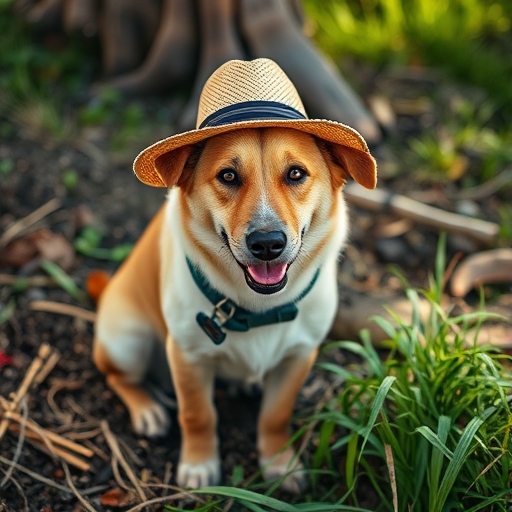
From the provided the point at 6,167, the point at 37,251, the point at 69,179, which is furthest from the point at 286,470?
the point at 6,167

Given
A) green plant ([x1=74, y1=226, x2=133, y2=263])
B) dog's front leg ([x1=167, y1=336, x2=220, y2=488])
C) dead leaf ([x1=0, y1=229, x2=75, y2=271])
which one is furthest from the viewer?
green plant ([x1=74, y1=226, x2=133, y2=263])

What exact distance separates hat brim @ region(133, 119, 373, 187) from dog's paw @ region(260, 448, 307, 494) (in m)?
1.32

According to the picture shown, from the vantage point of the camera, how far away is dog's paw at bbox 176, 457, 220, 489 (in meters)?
2.82

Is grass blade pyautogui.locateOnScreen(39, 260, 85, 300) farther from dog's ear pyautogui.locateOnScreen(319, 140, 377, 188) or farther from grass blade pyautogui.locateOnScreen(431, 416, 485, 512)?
grass blade pyautogui.locateOnScreen(431, 416, 485, 512)

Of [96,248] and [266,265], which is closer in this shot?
[266,265]

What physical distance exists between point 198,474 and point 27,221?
1.88 metres

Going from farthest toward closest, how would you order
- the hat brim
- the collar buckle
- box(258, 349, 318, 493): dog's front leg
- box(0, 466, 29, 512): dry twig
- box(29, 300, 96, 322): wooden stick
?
box(29, 300, 96, 322): wooden stick, box(258, 349, 318, 493): dog's front leg, box(0, 466, 29, 512): dry twig, the collar buckle, the hat brim

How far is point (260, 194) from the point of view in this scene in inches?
86.0

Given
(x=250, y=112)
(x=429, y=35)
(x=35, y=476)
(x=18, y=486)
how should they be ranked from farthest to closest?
(x=429, y=35) < (x=35, y=476) < (x=18, y=486) < (x=250, y=112)

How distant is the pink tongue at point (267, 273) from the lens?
2238mm

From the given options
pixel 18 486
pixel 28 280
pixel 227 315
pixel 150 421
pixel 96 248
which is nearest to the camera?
pixel 227 315

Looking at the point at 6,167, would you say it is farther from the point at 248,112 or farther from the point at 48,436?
the point at 248,112

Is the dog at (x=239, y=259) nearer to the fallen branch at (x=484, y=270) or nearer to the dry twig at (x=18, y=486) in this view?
the dry twig at (x=18, y=486)

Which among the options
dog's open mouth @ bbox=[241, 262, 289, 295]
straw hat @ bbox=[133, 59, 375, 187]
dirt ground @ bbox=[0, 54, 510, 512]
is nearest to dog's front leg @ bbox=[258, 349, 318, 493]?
dirt ground @ bbox=[0, 54, 510, 512]
